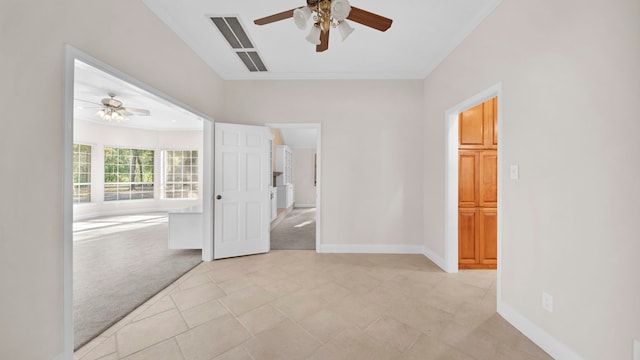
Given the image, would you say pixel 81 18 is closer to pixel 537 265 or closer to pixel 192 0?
pixel 192 0

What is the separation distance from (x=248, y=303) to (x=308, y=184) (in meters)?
7.31

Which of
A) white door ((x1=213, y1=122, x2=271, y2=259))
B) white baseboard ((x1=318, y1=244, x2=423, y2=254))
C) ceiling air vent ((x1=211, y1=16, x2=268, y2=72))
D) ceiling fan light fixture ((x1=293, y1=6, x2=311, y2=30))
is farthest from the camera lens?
white baseboard ((x1=318, y1=244, x2=423, y2=254))

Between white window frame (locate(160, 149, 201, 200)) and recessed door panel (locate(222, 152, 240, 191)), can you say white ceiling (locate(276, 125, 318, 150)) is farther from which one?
recessed door panel (locate(222, 152, 240, 191))

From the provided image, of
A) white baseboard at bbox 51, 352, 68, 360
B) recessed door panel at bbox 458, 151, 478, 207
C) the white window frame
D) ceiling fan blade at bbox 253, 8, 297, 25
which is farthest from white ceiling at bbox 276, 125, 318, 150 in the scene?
white baseboard at bbox 51, 352, 68, 360

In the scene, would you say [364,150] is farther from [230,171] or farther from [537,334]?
[537,334]

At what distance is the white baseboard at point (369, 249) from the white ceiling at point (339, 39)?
108 inches

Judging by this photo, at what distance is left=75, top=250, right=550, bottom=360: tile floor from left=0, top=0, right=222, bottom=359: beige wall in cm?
55

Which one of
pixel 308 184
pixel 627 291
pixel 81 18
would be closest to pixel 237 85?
pixel 81 18

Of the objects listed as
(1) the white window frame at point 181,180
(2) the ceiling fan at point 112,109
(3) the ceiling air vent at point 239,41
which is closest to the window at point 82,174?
(1) the white window frame at point 181,180

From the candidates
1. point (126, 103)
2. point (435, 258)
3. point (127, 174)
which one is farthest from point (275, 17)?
point (127, 174)

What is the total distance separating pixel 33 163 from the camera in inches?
53.6

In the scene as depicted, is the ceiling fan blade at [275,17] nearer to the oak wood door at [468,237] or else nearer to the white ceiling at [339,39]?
the white ceiling at [339,39]

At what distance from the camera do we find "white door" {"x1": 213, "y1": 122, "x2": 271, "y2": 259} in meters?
3.57

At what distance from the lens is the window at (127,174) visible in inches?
291
